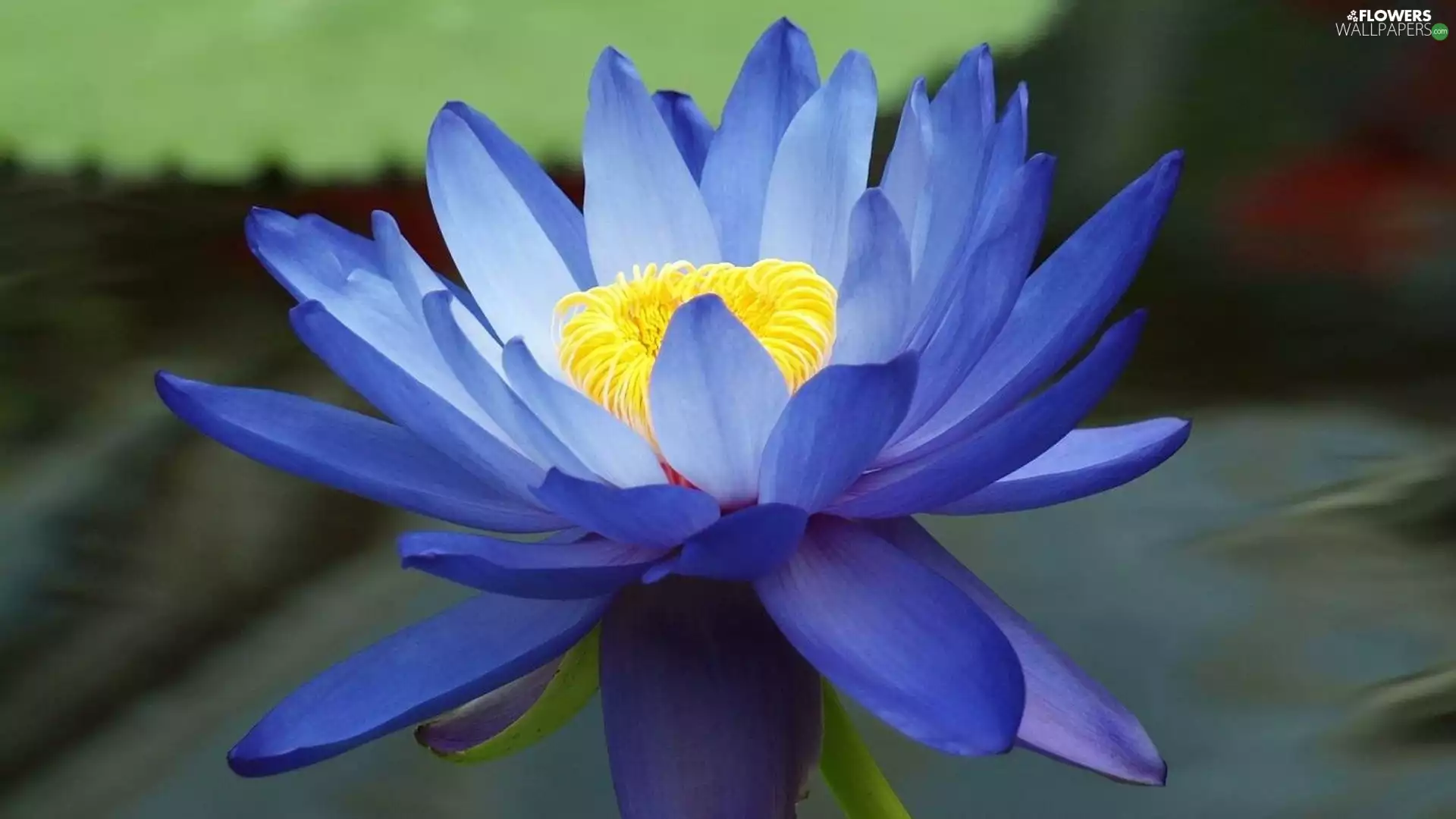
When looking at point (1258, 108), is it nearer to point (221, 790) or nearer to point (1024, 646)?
point (1024, 646)

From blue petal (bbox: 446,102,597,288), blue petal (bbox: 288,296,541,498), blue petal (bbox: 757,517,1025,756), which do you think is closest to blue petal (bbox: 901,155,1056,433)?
blue petal (bbox: 757,517,1025,756)

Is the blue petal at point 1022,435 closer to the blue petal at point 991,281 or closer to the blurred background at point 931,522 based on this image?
the blue petal at point 991,281

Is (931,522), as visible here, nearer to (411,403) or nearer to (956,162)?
(956,162)

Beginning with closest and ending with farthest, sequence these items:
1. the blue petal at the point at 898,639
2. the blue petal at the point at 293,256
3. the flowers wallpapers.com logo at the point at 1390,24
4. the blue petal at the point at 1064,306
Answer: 1. the blue petal at the point at 898,639
2. the blue petal at the point at 1064,306
3. the blue petal at the point at 293,256
4. the flowers wallpapers.com logo at the point at 1390,24

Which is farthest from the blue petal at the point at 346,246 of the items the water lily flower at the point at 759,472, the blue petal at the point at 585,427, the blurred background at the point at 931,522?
the blurred background at the point at 931,522

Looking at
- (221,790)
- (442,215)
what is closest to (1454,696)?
(442,215)

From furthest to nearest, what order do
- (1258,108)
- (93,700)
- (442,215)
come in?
(1258,108) → (93,700) → (442,215)
